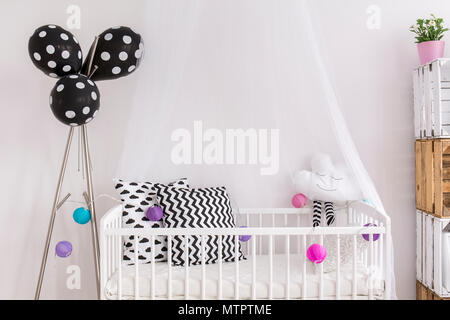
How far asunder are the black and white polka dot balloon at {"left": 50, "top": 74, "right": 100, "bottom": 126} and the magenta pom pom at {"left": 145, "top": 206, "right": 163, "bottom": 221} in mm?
588

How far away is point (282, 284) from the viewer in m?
2.13

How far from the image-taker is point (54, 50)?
2.22 metres

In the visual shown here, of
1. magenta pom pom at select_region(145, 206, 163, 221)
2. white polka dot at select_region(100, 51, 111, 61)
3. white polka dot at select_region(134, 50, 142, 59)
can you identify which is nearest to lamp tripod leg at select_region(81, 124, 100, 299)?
magenta pom pom at select_region(145, 206, 163, 221)

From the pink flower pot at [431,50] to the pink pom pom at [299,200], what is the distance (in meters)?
1.04

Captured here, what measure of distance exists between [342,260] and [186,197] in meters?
0.87

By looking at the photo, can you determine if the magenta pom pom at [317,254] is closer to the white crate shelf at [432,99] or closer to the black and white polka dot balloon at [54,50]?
the white crate shelf at [432,99]

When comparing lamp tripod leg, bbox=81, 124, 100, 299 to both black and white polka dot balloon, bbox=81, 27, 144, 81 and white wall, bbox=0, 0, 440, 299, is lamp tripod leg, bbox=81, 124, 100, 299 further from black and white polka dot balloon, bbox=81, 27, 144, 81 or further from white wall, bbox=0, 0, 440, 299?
black and white polka dot balloon, bbox=81, 27, 144, 81

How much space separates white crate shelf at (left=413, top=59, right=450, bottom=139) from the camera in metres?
2.48

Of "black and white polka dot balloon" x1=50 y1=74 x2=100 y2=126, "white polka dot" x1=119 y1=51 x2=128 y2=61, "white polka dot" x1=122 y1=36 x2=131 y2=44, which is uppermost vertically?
"white polka dot" x1=122 y1=36 x2=131 y2=44

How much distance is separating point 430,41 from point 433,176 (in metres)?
0.77

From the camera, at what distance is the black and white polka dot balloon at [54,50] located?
222 centimetres

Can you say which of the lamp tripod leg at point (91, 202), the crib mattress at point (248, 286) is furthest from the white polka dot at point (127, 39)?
the crib mattress at point (248, 286)

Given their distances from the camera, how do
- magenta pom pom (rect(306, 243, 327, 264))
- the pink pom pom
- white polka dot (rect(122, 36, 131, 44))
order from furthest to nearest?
the pink pom pom < white polka dot (rect(122, 36, 131, 44)) < magenta pom pom (rect(306, 243, 327, 264))
